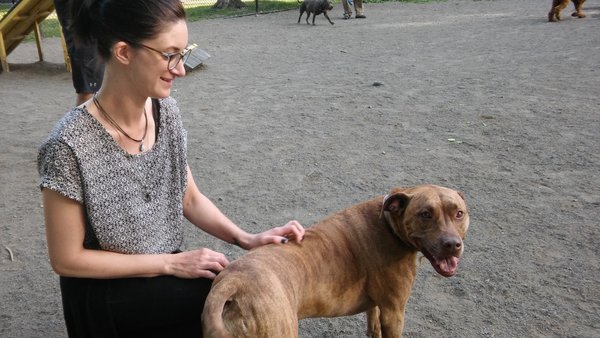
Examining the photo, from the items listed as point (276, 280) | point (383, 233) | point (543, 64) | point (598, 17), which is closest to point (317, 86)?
point (543, 64)

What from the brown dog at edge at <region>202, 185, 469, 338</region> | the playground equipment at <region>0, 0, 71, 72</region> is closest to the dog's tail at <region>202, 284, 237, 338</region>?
the brown dog at edge at <region>202, 185, 469, 338</region>

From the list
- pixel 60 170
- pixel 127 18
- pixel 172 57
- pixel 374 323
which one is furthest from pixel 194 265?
pixel 374 323

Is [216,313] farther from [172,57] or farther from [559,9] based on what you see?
[559,9]

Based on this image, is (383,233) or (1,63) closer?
(383,233)

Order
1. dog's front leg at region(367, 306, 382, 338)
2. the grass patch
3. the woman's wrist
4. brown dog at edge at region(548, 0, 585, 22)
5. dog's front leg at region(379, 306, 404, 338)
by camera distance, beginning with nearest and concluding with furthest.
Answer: the woman's wrist < dog's front leg at region(379, 306, 404, 338) < dog's front leg at region(367, 306, 382, 338) < brown dog at edge at region(548, 0, 585, 22) < the grass patch

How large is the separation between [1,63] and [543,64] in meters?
9.96

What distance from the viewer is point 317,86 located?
8500mm

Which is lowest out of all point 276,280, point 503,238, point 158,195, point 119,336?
point 503,238

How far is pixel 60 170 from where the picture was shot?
1955mm

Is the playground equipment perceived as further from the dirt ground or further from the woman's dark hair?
the woman's dark hair

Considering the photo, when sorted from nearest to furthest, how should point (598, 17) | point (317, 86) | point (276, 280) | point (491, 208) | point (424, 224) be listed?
point (276, 280), point (424, 224), point (491, 208), point (317, 86), point (598, 17)

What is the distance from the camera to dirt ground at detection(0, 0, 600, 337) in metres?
3.33

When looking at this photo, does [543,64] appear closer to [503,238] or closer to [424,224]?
[503,238]

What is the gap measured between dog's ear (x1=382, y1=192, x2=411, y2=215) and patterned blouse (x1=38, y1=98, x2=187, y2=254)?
95 cm
